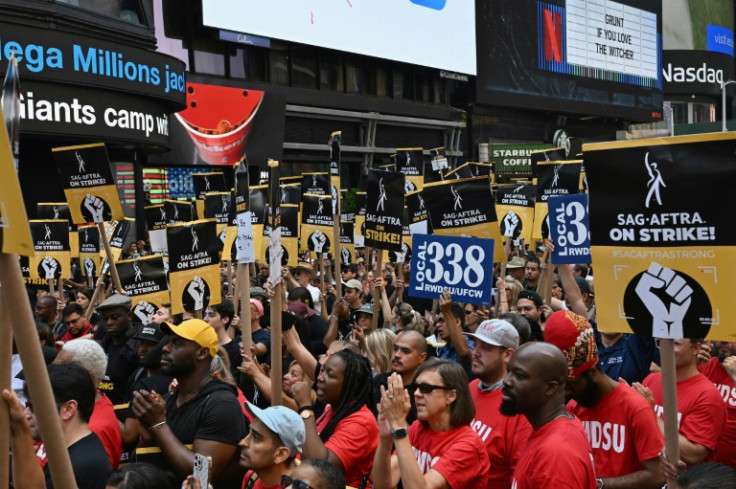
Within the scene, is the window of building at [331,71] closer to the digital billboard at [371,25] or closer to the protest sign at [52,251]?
the digital billboard at [371,25]

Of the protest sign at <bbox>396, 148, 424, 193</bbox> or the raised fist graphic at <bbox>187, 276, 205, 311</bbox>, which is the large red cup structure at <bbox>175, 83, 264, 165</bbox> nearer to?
the protest sign at <bbox>396, 148, 424, 193</bbox>

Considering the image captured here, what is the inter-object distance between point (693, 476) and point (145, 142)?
20678mm

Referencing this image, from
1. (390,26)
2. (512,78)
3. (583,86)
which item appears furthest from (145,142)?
(583,86)

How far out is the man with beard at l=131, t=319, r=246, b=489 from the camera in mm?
4855

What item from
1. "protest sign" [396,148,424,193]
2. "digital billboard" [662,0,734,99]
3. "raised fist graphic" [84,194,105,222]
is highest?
"digital billboard" [662,0,734,99]

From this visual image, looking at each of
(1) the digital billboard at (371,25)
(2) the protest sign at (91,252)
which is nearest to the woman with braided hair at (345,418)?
(2) the protest sign at (91,252)

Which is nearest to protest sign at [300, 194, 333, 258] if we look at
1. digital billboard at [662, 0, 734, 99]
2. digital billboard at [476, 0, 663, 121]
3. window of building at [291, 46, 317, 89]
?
window of building at [291, 46, 317, 89]

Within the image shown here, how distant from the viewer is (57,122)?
19766mm

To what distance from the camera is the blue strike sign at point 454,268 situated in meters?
8.01

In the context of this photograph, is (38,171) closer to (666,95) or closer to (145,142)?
(145,142)

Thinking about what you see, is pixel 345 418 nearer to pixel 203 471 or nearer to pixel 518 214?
pixel 203 471

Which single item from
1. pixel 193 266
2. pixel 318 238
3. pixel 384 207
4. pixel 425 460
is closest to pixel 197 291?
pixel 193 266

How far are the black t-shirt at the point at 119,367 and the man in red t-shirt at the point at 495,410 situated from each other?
3.49 m

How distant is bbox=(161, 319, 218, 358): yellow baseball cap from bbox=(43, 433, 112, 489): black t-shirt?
46.8 inches
